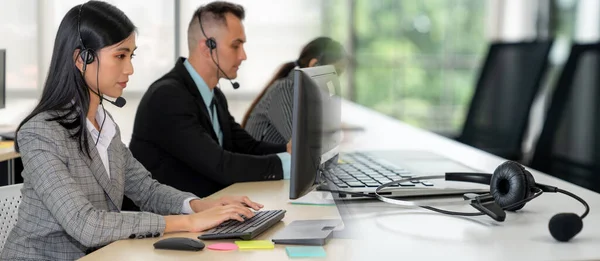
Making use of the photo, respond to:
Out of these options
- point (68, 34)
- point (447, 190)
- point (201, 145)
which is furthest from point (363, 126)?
point (68, 34)

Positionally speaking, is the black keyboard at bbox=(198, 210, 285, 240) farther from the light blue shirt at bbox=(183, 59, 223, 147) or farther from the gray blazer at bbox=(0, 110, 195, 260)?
the light blue shirt at bbox=(183, 59, 223, 147)

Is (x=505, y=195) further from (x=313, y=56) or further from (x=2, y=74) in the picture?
A: (x=2, y=74)

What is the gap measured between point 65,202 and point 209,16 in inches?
45.9

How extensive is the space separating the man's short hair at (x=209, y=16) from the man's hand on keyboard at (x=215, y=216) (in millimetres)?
1049

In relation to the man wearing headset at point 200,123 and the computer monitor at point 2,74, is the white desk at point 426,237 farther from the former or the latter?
the computer monitor at point 2,74

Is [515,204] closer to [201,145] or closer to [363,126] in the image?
[201,145]

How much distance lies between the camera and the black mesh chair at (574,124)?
10.1 feet

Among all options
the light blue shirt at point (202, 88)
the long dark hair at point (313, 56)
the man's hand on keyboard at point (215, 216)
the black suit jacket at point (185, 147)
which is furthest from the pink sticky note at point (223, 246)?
the long dark hair at point (313, 56)

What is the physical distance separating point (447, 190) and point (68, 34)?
0.91 metres

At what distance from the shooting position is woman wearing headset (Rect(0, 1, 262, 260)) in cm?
159

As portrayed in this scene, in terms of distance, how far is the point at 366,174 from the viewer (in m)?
2.10

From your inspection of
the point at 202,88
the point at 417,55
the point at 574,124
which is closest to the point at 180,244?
the point at 202,88

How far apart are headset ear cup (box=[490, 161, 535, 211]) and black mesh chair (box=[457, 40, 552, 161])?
1.93 metres

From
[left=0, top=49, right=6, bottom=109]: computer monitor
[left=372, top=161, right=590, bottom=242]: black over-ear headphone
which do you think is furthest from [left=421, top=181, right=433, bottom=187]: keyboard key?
[left=0, top=49, right=6, bottom=109]: computer monitor
